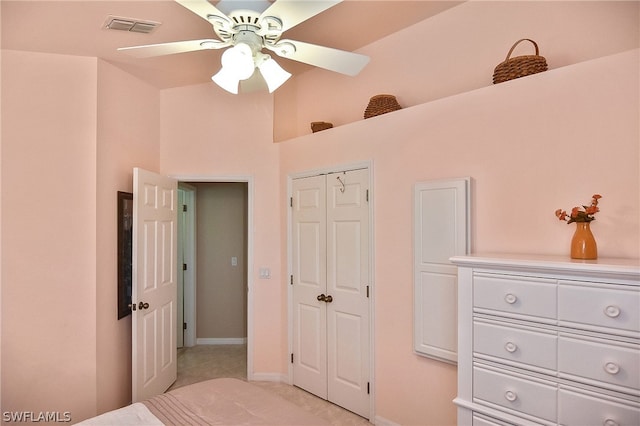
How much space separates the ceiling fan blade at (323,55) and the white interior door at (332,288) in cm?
114

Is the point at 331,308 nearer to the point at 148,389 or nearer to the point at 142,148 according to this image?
the point at 148,389

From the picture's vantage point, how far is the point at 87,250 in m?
2.75

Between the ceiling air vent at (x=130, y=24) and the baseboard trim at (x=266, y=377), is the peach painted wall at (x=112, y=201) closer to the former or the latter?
the ceiling air vent at (x=130, y=24)

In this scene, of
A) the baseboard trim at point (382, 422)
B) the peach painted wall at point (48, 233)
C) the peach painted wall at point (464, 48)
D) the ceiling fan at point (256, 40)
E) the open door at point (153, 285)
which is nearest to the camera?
the ceiling fan at point (256, 40)

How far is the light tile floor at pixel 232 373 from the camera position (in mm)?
3061

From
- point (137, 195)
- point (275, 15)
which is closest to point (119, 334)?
point (137, 195)

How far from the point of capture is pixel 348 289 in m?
3.11

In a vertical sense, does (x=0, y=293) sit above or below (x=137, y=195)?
below

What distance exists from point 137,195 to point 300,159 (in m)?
1.44

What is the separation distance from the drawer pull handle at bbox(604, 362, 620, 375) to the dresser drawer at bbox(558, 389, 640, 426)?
4.7 inches

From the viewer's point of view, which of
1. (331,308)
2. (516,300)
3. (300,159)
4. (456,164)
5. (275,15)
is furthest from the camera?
(300,159)

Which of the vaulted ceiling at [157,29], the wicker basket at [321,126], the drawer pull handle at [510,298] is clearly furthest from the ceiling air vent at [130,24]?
the drawer pull handle at [510,298]

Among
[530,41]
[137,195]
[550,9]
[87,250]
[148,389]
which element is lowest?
[148,389]

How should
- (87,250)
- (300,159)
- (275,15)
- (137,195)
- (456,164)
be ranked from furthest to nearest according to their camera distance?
(300,159) → (137,195) → (87,250) → (456,164) → (275,15)
